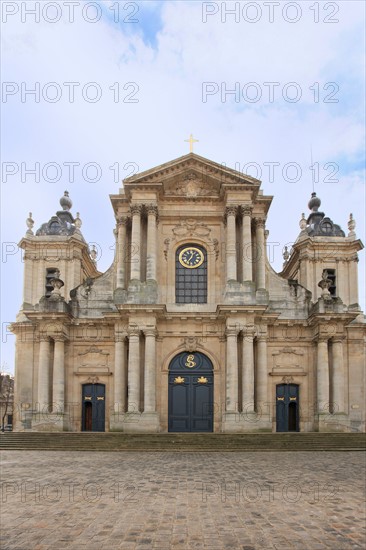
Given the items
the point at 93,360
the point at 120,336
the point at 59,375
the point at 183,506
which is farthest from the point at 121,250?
the point at 183,506

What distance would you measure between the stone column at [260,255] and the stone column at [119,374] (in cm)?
783

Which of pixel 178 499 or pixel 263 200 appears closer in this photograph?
pixel 178 499

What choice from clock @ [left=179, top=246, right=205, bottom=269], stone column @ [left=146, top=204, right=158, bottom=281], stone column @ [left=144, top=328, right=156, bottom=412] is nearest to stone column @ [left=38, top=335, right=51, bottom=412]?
stone column @ [left=144, top=328, right=156, bottom=412]

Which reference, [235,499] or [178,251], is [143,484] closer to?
[235,499]

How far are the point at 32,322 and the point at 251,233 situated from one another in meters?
12.8

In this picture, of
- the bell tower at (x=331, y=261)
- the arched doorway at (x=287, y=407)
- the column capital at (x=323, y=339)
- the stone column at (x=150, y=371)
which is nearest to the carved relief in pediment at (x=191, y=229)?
the stone column at (x=150, y=371)

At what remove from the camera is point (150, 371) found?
2889cm

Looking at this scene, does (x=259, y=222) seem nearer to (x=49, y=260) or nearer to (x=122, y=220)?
(x=122, y=220)

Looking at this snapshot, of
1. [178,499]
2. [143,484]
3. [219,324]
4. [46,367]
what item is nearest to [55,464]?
[143,484]

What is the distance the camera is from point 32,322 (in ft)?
103

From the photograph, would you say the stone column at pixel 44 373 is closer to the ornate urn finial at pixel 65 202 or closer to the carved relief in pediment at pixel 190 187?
the carved relief in pediment at pixel 190 187

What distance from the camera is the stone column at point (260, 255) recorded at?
3147 centimetres

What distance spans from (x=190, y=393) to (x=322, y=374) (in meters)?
6.83

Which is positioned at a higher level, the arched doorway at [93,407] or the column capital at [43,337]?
the column capital at [43,337]
